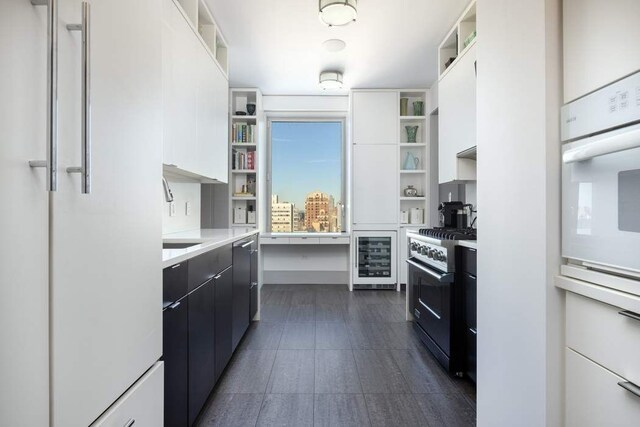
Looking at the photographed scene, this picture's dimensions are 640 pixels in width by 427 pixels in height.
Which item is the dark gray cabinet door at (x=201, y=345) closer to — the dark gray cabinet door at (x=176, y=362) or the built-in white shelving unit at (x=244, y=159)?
the dark gray cabinet door at (x=176, y=362)

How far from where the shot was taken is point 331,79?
398cm

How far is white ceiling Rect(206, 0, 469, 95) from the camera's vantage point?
2758 millimetres

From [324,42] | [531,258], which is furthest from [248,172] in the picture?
[531,258]

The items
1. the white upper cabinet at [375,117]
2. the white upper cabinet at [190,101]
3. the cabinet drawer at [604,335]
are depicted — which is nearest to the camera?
the cabinet drawer at [604,335]

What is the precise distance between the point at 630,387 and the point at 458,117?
2.47m

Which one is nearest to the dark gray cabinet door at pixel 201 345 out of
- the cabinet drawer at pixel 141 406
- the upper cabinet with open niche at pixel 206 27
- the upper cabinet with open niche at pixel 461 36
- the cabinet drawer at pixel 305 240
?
the cabinet drawer at pixel 141 406

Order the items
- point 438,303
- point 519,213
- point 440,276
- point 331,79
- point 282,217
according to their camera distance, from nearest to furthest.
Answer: point 519,213
point 440,276
point 438,303
point 331,79
point 282,217

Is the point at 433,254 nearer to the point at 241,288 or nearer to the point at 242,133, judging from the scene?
the point at 241,288

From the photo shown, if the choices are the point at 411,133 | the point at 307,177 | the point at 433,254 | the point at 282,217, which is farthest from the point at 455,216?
the point at 282,217

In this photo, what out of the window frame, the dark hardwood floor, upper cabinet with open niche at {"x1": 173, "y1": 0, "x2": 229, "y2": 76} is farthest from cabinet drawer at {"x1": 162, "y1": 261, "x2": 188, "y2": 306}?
the window frame

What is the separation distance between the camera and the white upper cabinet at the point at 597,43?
2.47ft

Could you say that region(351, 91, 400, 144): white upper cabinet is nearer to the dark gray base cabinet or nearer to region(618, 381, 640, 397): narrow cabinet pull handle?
the dark gray base cabinet

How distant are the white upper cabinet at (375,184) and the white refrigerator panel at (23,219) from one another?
13.6 feet

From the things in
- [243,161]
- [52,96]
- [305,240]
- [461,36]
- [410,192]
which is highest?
[461,36]
